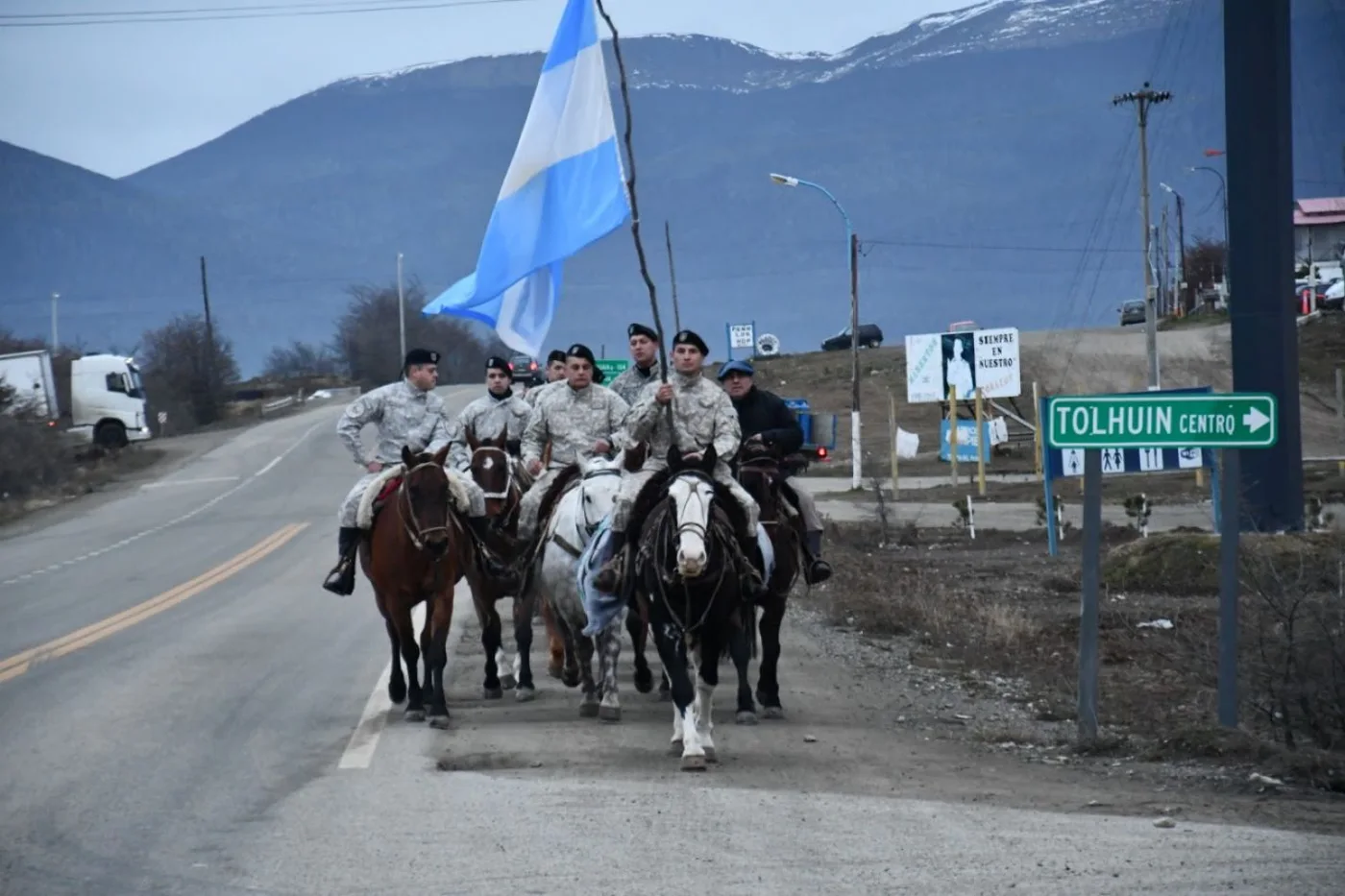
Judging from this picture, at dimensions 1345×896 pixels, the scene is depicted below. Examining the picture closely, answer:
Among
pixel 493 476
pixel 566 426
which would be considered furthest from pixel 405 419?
pixel 566 426

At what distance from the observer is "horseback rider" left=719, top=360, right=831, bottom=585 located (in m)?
13.5

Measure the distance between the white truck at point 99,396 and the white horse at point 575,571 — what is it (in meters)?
51.2

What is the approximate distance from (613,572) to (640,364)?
3.40m

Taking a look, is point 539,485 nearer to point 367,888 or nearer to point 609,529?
point 609,529

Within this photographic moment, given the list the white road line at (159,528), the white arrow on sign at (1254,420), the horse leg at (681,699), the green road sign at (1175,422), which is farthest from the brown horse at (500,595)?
the white road line at (159,528)

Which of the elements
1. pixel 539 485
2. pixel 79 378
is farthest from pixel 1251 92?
pixel 79 378

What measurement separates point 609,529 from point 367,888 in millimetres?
4497

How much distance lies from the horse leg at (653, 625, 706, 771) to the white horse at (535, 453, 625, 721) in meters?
1.17

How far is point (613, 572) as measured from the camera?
11.8 m

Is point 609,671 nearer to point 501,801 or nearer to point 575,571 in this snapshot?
point 575,571

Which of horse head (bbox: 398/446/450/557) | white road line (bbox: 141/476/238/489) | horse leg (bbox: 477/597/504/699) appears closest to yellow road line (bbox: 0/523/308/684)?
horse leg (bbox: 477/597/504/699)

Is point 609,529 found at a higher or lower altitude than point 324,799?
higher

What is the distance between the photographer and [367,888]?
7.78m

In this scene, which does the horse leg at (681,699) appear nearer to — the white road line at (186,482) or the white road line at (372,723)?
the white road line at (372,723)
